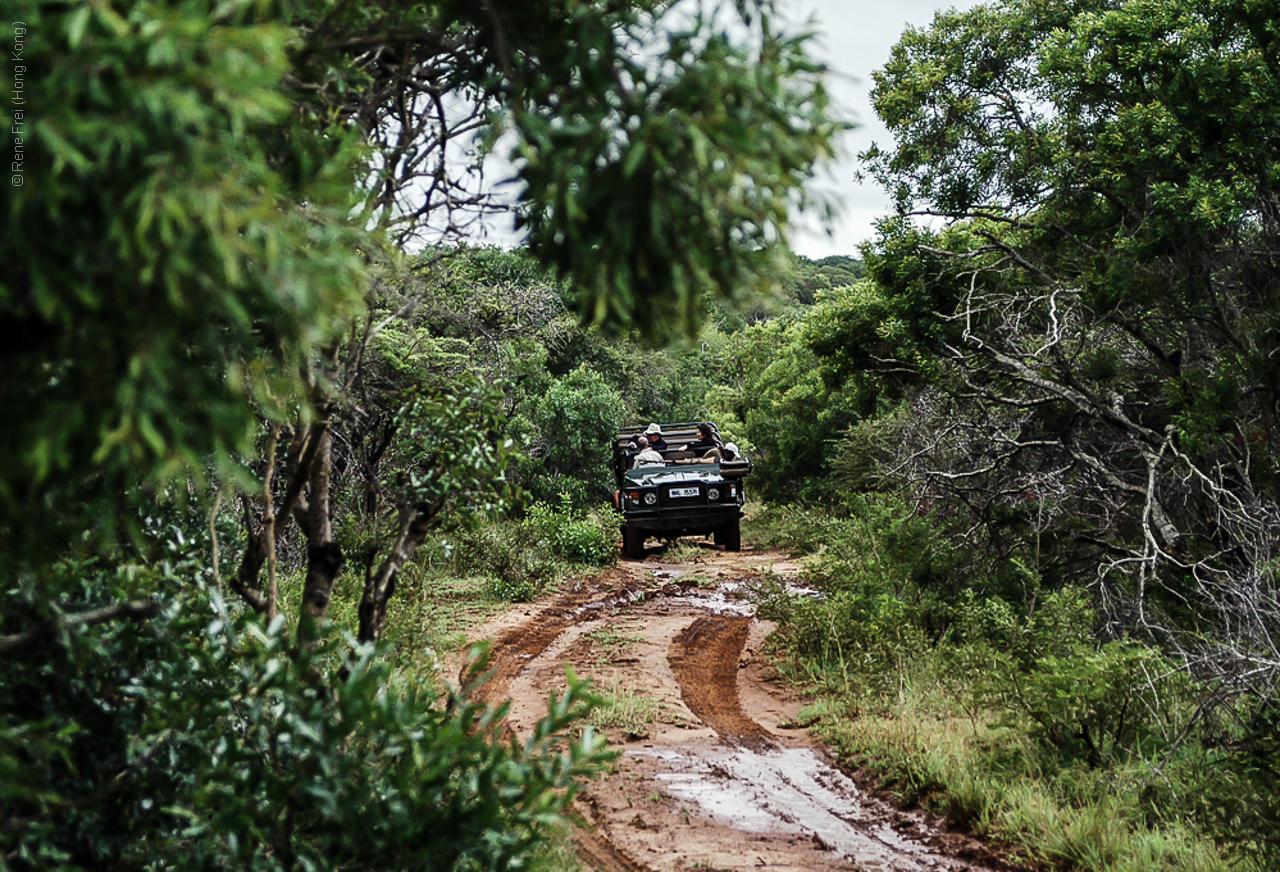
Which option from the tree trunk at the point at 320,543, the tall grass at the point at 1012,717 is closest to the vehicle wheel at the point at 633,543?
the tall grass at the point at 1012,717

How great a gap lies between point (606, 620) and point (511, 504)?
6159 millimetres

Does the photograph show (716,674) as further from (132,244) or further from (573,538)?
(132,244)

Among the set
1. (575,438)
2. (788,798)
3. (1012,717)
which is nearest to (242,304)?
(788,798)

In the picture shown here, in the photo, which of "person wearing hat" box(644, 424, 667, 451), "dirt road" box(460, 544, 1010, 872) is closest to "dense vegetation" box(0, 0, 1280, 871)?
"dirt road" box(460, 544, 1010, 872)

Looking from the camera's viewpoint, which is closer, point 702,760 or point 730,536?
point 702,760

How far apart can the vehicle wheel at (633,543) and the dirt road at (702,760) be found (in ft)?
13.2

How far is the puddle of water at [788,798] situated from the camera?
5.30 m

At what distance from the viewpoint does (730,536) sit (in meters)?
16.5

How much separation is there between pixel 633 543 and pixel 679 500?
1134 mm

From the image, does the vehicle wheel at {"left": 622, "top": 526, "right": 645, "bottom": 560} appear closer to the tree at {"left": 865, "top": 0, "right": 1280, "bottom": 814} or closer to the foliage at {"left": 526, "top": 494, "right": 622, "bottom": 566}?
the foliage at {"left": 526, "top": 494, "right": 622, "bottom": 566}

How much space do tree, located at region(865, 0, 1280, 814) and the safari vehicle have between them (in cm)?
555

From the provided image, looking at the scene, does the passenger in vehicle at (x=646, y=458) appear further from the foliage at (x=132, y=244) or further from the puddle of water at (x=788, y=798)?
the foliage at (x=132, y=244)

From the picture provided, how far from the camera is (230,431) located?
6.28 ft

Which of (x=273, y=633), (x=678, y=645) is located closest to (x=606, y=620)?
(x=678, y=645)
